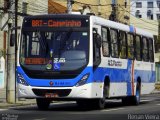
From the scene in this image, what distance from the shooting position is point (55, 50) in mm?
21125

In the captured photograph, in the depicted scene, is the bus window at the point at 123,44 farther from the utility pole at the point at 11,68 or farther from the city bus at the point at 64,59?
the utility pole at the point at 11,68

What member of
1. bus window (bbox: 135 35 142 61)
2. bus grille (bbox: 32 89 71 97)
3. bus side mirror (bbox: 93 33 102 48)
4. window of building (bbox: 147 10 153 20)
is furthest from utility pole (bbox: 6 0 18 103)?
window of building (bbox: 147 10 153 20)

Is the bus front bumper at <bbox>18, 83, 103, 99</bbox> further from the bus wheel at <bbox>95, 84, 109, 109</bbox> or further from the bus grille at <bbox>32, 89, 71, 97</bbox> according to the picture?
the bus wheel at <bbox>95, 84, 109, 109</bbox>

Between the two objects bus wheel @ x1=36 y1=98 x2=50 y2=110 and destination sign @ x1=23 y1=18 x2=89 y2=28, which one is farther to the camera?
bus wheel @ x1=36 y1=98 x2=50 y2=110

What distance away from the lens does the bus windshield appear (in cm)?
2095

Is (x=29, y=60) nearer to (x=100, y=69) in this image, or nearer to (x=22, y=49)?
(x=22, y=49)

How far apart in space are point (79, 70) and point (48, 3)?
36776mm

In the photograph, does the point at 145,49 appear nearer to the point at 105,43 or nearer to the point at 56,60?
the point at 105,43

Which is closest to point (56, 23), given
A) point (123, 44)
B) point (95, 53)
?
point (95, 53)

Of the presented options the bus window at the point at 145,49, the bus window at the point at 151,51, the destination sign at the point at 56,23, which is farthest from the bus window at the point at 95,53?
the bus window at the point at 151,51

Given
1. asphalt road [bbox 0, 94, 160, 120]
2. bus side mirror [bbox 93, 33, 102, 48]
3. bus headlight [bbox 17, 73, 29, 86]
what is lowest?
asphalt road [bbox 0, 94, 160, 120]

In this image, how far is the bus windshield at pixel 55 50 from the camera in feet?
68.7

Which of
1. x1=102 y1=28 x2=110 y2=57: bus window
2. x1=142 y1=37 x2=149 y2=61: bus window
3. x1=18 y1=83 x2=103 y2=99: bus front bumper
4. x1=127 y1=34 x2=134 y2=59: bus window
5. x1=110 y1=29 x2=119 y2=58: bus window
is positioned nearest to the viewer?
x1=18 y1=83 x2=103 y2=99: bus front bumper

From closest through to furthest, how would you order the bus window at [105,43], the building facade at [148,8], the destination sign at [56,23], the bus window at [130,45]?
1. the destination sign at [56,23]
2. the bus window at [105,43]
3. the bus window at [130,45]
4. the building facade at [148,8]
